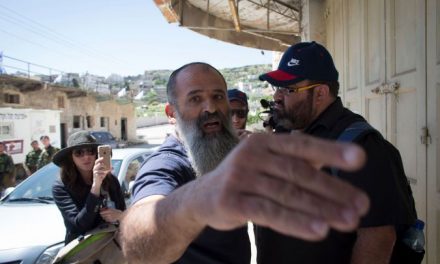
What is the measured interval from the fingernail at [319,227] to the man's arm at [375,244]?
0.96 m

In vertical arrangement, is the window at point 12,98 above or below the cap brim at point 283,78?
above

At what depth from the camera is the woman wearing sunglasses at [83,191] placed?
2.96 meters

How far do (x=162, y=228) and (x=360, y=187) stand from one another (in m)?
0.85

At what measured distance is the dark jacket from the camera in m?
2.95

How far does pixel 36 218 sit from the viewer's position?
3707 millimetres

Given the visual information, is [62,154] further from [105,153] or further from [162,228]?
[162,228]

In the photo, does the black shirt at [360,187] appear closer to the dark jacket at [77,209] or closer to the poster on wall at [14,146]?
the dark jacket at [77,209]

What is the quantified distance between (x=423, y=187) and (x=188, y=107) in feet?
5.85

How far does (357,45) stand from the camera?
4059 millimetres

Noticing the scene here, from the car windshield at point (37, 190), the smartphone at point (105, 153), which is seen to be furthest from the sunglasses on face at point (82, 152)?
the car windshield at point (37, 190)

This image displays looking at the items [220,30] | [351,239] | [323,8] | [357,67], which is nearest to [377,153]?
[351,239]

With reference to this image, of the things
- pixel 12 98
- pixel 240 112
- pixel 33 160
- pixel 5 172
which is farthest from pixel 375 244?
pixel 12 98

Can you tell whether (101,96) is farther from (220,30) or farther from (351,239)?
A: (351,239)

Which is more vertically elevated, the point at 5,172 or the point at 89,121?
the point at 89,121
